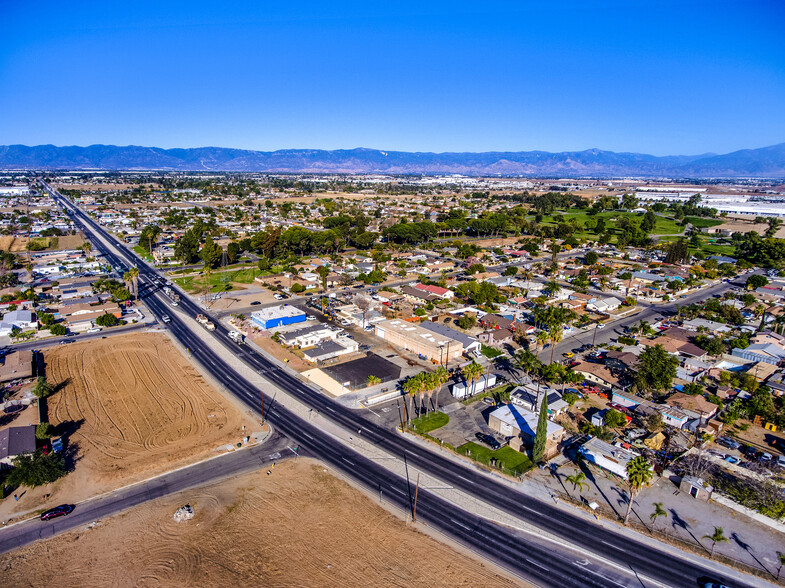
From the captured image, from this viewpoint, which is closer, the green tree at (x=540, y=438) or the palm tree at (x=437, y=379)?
the green tree at (x=540, y=438)

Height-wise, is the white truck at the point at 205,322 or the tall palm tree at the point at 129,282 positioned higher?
the tall palm tree at the point at 129,282

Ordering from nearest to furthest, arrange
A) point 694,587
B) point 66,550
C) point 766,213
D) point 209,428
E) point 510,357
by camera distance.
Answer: point 694,587, point 66,550, point 209,428, point 510,357, point 766,213

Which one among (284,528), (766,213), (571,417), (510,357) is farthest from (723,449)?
(766,213)

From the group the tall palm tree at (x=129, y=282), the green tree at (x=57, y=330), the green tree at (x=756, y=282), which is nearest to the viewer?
the green tree at (x=57, y=330)

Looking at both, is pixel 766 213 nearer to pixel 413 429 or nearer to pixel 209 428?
pixel 413 429

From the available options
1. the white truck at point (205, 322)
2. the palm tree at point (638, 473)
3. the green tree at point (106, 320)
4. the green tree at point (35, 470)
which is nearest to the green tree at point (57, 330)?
the green tree at point (106, 320)

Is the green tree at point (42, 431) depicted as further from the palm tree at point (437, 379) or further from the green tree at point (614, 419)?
the green tree at point (614, 419)

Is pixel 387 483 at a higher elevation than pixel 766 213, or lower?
lower
